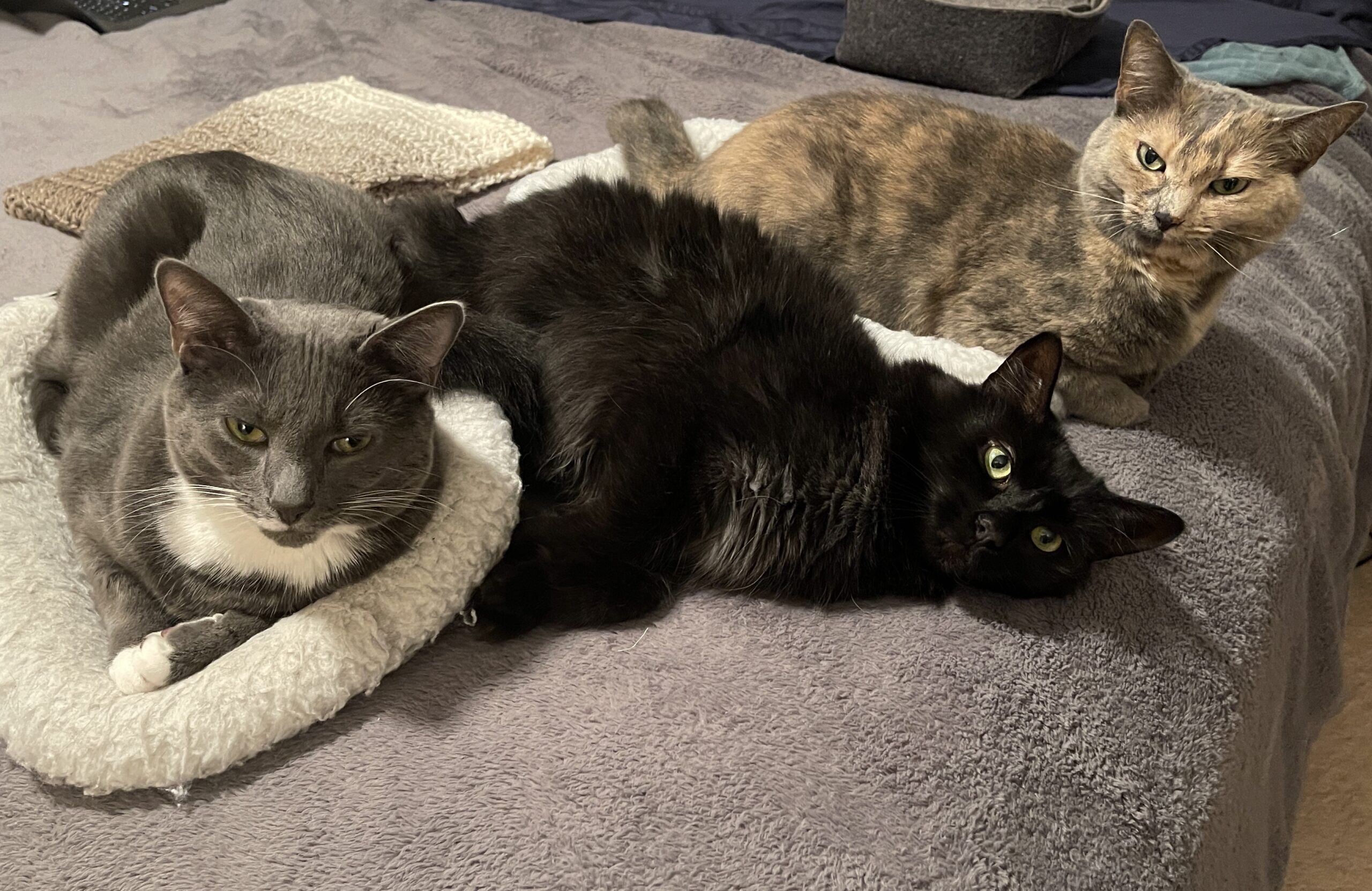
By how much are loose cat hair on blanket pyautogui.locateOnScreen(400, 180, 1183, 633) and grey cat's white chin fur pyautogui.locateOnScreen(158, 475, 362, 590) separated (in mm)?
183

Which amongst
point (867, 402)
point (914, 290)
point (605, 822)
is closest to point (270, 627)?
point (605, 822)

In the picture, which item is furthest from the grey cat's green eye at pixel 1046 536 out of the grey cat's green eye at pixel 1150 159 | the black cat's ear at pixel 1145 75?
the black cat's ear at pixel 1145 75

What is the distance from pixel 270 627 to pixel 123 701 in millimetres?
163

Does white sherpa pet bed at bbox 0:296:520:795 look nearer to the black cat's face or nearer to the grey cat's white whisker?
the grey cat's white whisker

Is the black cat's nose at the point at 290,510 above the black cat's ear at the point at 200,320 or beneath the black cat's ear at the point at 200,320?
beneath

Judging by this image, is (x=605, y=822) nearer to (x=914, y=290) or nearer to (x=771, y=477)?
(x=771, y=477)

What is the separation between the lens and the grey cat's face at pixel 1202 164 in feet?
4.47

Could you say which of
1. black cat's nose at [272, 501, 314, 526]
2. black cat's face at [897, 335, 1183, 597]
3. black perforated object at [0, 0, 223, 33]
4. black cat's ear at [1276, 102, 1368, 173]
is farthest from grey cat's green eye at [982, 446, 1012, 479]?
black perforated object at [0, 0, 223, 33]

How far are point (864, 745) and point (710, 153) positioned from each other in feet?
4.80

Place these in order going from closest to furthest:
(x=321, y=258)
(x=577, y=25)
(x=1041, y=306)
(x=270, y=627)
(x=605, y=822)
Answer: (x=605, y=822), (x=270, y=627), (x=321, y=258), (x=1041, y=306), (x=577, y=25)

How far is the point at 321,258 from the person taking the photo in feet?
4.35

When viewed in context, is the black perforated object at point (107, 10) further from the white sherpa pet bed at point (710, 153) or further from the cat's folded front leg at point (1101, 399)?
the cat's folded front leg at point (1101, 399)

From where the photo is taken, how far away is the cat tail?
6.34 ft

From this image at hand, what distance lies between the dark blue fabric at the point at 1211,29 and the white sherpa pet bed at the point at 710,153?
1032 millimetres
